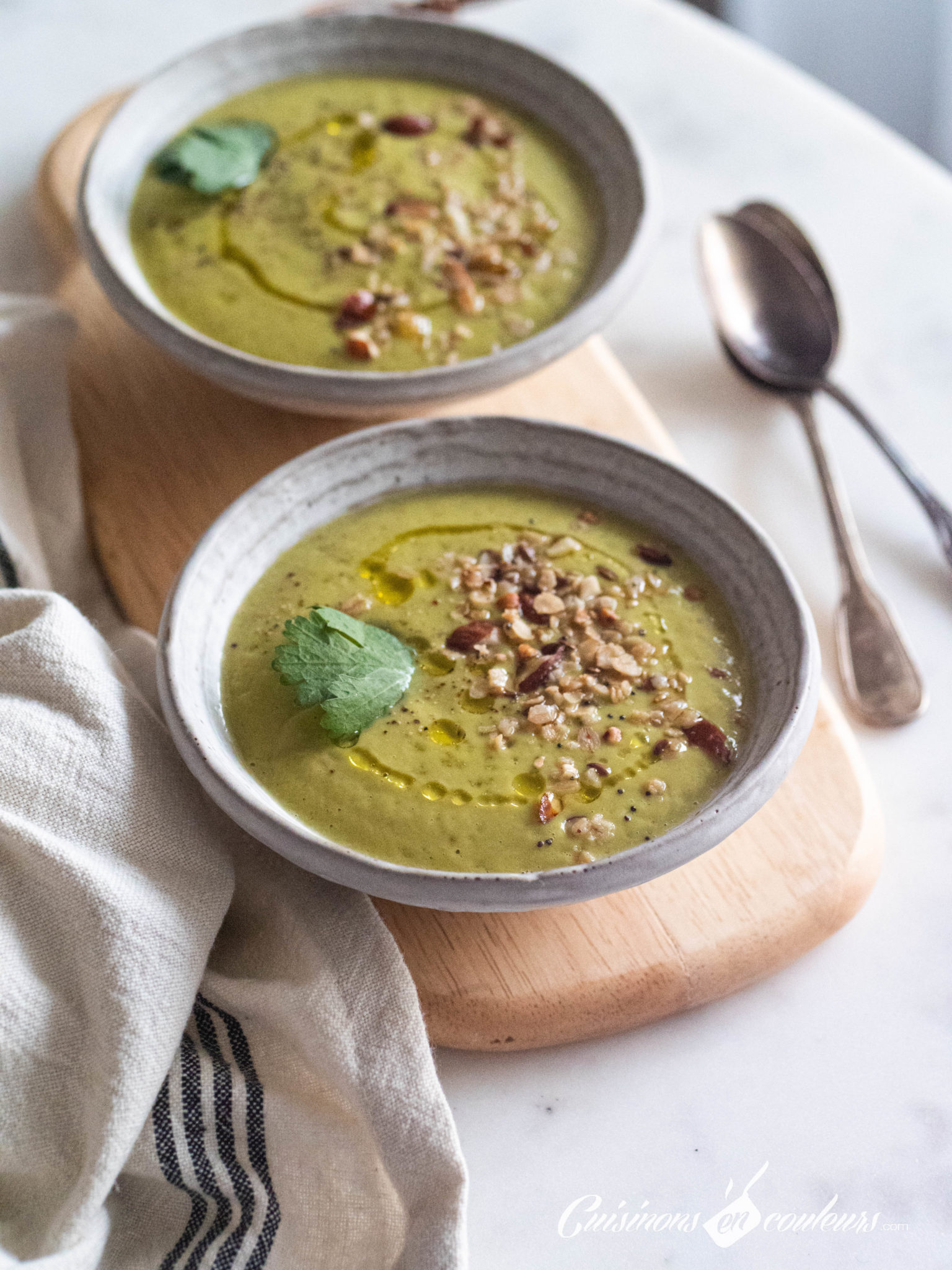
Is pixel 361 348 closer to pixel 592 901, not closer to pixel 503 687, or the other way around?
pixel 503 687

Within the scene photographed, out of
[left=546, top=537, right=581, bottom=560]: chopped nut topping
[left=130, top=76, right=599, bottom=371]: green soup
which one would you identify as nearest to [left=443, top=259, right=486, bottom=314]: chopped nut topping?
[left=130, top=76, right=599, bottom=371]: green soup

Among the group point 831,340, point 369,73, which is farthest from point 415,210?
point 831,340

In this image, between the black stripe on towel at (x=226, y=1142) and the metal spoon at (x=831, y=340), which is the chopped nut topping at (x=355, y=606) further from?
the metal spoon at (x=831, y=340)

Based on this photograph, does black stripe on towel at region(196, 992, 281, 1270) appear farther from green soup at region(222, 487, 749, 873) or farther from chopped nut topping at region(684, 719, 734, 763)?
chopped nut topping at region(684, 719, 734, 763)

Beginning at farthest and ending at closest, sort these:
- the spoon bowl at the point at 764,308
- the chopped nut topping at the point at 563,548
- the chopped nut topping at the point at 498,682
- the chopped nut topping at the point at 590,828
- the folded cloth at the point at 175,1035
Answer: the spoon bowl at the point at 764,308 < the chopped nut topping at the point at 563,548 < the chopped nut topping at the point at 498,682 < the chopped nut topping at the point at 590,828 < the folded cloth at the point at 175,1035

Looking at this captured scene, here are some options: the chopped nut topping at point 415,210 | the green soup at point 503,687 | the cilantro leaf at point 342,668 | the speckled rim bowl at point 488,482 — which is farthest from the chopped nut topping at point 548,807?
the chopped nut topping at point 415,210

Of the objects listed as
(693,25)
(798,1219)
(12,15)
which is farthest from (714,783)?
(12,15)
